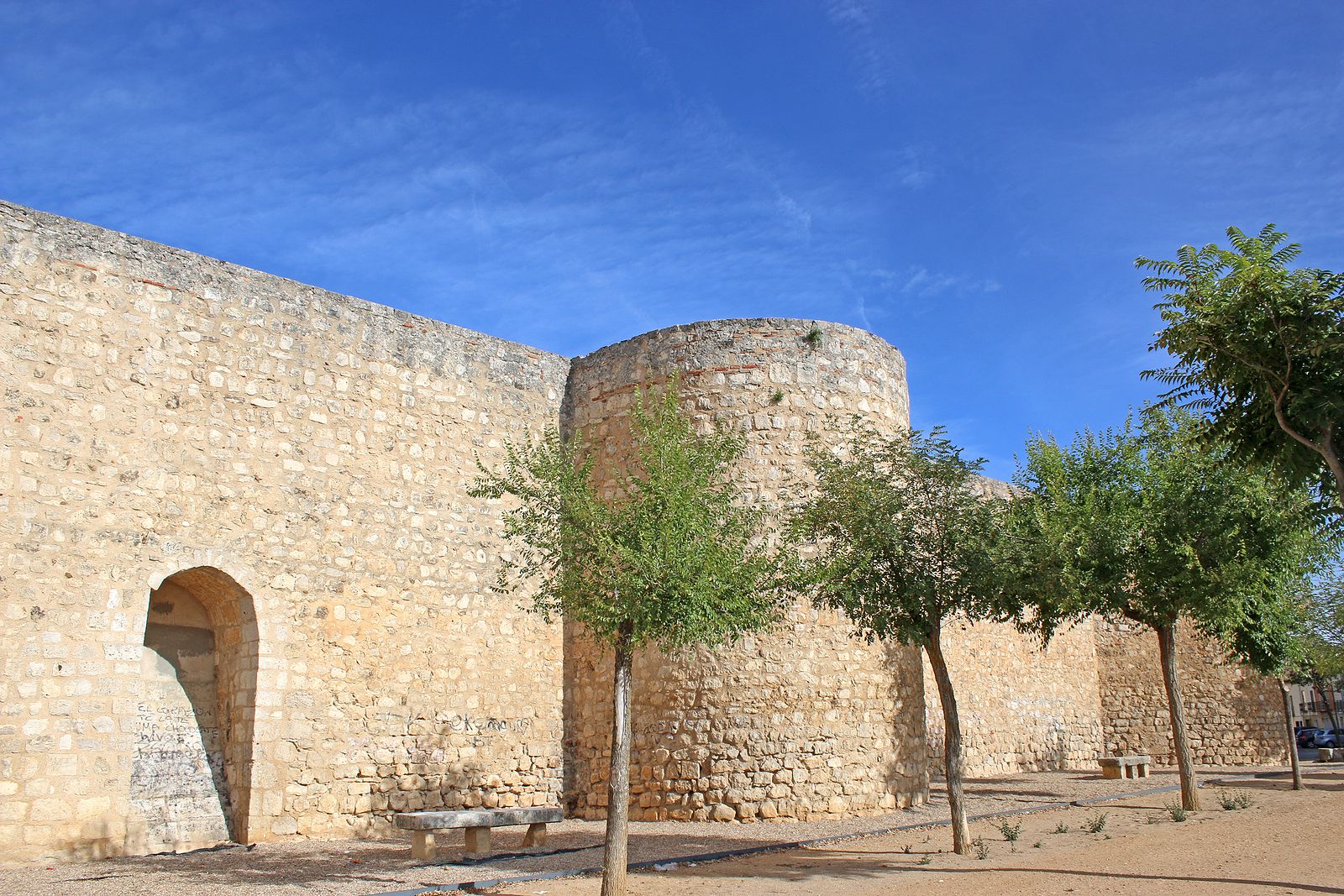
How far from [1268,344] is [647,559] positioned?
4.87 meters

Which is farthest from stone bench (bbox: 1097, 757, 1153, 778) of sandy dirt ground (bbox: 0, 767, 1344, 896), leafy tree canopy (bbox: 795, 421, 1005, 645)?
leafy tree canopy (bbox: 795, 421, 1005, 645)

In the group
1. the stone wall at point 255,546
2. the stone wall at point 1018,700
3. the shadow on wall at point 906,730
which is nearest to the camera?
the stone wall at point 255,546

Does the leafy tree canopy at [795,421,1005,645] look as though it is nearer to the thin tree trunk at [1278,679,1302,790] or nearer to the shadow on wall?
the shadow on wall

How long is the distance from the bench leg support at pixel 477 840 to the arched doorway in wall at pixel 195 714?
2418mm

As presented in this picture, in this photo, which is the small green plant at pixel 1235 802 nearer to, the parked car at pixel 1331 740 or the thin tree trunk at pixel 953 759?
the thin tree trunk at pixel 953 759

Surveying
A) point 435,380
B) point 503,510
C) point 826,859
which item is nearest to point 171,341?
point 435,380

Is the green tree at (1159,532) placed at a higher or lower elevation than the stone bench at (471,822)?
higher

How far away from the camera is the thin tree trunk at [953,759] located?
10.3 metres

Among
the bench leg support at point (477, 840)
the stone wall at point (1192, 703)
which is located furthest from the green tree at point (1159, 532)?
the stone wall at point (1192, 703)

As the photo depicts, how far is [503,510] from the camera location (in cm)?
1400

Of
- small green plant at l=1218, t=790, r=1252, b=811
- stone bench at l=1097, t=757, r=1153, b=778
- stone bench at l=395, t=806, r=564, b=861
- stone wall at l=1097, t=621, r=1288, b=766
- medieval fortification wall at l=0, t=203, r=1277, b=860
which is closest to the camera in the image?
stone bench at l=395, t=806, r=564, b=861

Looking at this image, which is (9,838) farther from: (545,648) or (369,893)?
(545,648)

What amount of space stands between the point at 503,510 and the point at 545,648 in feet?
6.26

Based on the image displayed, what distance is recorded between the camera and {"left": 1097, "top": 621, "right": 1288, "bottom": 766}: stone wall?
70.6ft
